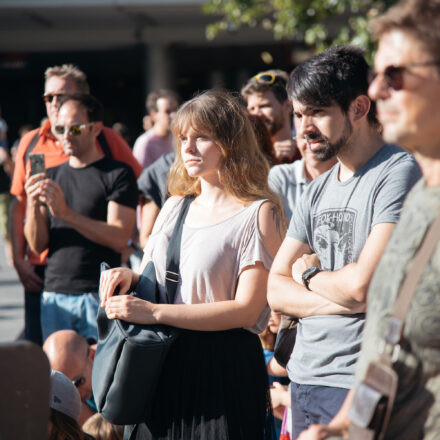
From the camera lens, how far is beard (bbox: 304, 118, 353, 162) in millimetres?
2758

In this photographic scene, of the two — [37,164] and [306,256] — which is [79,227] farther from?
[306,256]

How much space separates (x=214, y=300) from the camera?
9.70ft

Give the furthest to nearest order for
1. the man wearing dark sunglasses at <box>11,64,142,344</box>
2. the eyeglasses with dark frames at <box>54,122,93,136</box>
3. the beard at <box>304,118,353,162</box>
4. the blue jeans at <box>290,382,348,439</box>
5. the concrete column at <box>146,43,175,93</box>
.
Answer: the concrete column at <box>146,43,175,93</box> → the man wearing dark sunglasses at <box>11,64,142,344</box> → the eyeglasses with dark frames at <box>54,122,93,136</box> → the beard at <box>304,118,353,162</box> → the blue jeans at <box>290,382,348,439</box>

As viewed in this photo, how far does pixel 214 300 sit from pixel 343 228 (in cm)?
62

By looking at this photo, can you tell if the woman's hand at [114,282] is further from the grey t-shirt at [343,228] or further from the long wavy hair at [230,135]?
the grey t-shirt at [343,228]

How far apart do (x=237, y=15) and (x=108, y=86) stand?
1099 cm

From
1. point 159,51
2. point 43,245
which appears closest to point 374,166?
point 43,245

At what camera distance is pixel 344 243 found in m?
2.66

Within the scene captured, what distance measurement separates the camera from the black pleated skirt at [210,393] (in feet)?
9.55

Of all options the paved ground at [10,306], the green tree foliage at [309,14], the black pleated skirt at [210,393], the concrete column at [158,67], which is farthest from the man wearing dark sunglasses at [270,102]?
the concrete column at [158,67]

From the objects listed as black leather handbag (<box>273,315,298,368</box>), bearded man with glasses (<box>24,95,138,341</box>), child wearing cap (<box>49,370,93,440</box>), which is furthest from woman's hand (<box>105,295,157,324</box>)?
bearded man with glasses (<box>24,95,138,341</box>)

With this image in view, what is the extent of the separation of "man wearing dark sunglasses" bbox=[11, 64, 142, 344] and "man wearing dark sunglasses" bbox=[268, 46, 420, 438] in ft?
7.53

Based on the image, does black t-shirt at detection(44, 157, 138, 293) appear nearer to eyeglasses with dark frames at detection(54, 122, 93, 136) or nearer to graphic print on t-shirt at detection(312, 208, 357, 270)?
eyeglasses with dark frames at detection(54, 122, 93, 136)

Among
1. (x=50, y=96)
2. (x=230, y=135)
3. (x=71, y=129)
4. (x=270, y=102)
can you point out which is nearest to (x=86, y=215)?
(x=71, y=129)
